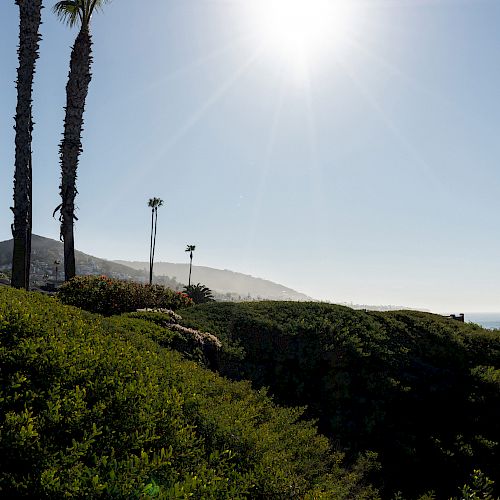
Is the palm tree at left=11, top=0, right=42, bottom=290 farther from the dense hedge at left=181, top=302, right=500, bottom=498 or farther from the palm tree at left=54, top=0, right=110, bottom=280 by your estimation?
the dense hedge at left=181, top=302, right=500, bottom=498

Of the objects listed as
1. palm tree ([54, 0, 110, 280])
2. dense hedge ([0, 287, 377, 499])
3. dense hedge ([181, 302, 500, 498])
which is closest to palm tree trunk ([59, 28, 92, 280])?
palm tree ([54, 0, 110, 280])

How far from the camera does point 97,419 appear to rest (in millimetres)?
4141

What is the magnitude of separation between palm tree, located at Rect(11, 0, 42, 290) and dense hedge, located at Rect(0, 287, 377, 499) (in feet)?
38.9

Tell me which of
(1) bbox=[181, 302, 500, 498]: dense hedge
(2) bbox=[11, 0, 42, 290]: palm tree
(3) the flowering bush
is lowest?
(1) bbox=[181, 302, 500, 498]: dense hedge

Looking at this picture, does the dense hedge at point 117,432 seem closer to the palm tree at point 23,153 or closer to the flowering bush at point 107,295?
the flowering bush at point 107,295

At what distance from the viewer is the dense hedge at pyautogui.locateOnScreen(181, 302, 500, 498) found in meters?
10.4

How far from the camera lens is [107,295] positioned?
50.7ft

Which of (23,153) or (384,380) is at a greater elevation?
(23,153)

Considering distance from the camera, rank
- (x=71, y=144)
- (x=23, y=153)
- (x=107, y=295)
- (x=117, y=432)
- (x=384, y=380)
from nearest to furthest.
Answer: (x=117, y=432) < (x=384, y=380) < (x=107, y=295) < (x=23, y=153) < (x=71, y=144)

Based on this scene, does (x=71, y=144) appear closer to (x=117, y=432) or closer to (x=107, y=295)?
(x=107, y=295)

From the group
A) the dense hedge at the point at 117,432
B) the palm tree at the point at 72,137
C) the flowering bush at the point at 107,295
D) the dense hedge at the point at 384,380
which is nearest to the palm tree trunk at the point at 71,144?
the palm tree at the point at 72,137

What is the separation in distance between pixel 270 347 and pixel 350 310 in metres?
4.24

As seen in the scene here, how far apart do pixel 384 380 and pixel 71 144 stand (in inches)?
630

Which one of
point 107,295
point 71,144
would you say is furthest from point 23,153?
point 107,295
